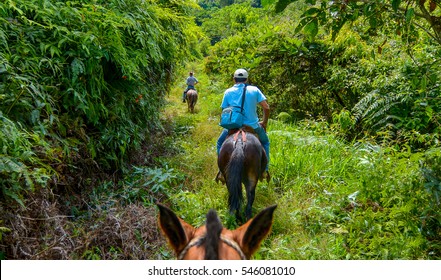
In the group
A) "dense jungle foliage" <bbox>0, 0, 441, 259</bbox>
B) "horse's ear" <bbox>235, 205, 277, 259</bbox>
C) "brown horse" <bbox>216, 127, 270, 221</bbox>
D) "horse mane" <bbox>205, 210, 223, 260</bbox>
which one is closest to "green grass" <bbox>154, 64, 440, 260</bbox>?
"dense jungle foliage" <bbox>0, 0, 441, 259</bbox>

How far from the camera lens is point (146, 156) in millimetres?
7277

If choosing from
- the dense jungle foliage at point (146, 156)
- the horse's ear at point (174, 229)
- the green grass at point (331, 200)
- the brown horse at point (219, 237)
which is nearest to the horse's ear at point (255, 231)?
the brown horse at point (219, 237)

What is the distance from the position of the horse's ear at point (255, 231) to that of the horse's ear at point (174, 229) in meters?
0.28

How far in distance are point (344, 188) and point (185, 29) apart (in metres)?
5.57

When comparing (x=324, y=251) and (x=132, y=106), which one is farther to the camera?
(x=132, y=106)

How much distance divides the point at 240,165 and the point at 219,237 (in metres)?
3.19

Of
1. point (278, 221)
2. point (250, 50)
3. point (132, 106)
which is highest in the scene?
point (250, 50)

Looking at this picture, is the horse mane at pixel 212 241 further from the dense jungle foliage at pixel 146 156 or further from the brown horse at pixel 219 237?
the dense jungle foliage at pixel 146 156

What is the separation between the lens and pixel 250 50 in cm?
1096

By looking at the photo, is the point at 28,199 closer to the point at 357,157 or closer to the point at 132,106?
the point at 132,106

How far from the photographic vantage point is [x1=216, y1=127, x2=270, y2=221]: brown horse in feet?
15.8

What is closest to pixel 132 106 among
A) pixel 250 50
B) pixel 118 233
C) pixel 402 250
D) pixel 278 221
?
pixel 118 233

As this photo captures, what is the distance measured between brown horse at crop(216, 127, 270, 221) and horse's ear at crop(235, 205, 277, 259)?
2.88 metres

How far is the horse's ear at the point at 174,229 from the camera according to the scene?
70.0 inches
